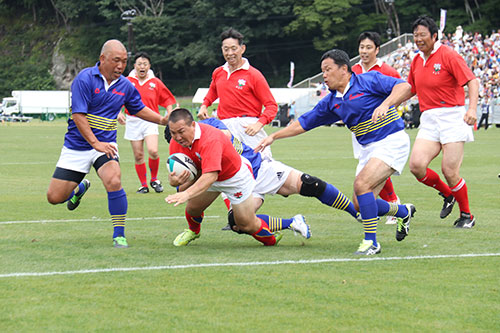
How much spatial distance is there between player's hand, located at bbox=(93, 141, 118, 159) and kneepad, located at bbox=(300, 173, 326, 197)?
1993mm

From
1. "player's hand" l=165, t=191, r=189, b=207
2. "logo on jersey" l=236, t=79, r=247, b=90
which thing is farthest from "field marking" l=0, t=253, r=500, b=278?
"logo on jersey" l=236, t=79, r=247, b=90

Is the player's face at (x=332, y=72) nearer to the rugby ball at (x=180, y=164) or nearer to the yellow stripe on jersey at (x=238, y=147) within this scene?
the yellow stripe on jersey at (x=238, y=147)

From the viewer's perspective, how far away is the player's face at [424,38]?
29.2 ft

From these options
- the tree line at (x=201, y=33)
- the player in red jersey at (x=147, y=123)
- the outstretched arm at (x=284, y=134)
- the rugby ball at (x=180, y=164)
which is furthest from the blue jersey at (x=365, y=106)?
the tree line at (x=201, y=33)

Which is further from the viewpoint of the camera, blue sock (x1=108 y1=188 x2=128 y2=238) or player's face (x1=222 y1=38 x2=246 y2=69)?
player's face (x1=222 y1=38 x2=246 y2=69)

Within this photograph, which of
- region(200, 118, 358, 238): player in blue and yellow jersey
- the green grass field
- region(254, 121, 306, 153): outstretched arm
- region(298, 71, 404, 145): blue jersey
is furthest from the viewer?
region(200, 118, 358, 238): player in blue and yellow jersey

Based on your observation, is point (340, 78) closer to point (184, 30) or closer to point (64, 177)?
point (64, 177)

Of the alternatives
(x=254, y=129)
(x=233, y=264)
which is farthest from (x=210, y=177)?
(x=254, y=129)

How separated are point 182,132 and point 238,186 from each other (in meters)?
0.90

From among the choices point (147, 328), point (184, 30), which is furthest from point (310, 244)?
point (184, 30)

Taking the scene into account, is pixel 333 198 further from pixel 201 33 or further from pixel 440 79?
pixel 201 33

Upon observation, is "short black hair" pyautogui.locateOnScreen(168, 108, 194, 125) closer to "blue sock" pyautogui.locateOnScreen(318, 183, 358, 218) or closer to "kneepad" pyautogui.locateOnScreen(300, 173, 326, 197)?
"kneepad" pyautogui.locateOnScreen(300, 173, 326, 197)

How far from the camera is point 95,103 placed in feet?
26.2

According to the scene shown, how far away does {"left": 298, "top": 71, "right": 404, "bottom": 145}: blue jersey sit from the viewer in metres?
7.65
